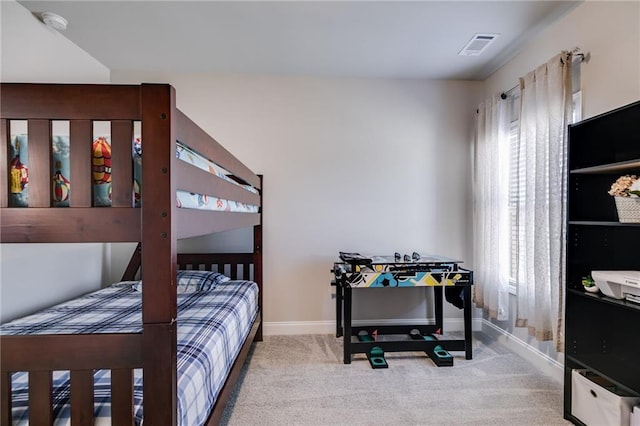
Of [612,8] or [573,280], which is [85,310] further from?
[612,8]

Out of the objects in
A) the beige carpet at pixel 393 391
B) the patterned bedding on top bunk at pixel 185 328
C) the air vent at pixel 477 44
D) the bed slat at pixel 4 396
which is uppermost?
the air vent at pixel 477 44

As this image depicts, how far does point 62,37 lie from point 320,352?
332 cm

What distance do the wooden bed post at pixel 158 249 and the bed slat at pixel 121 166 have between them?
6cm

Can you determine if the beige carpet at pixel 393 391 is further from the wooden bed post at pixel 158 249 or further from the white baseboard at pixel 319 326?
the wooden bed post at pixel 158 249

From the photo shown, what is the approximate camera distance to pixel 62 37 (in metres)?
2.48

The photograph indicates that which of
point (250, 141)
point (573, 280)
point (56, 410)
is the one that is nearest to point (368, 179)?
point (250, 141)

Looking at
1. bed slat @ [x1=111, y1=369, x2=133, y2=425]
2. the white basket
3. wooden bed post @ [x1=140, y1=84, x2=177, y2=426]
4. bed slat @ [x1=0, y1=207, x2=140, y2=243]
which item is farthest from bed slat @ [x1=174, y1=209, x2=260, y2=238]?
the white basket

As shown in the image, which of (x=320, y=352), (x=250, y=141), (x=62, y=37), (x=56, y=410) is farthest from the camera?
(x=250, y=141)

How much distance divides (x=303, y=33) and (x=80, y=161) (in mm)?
2029

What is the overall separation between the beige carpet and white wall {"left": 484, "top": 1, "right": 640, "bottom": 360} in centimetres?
42

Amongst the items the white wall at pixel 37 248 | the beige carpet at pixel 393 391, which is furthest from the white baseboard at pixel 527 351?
the white wall at pixel 37 248

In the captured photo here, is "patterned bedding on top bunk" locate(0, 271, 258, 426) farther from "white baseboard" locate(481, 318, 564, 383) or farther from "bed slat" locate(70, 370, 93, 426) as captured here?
"white baseboard" locate(481, 318, 564, 383)

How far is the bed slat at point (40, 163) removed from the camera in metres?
0.93

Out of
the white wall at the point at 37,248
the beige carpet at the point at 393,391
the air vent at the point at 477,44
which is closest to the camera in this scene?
the beige carpet at the point at 393,391
